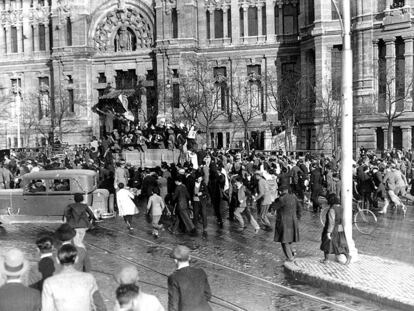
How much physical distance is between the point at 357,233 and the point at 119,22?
43.6 meters

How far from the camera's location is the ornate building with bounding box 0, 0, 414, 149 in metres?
45.0

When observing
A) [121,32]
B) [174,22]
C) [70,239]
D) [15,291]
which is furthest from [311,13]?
[15,291]

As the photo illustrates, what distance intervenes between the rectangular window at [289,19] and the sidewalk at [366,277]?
1621 inches

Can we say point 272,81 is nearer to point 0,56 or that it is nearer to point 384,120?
point 384,120

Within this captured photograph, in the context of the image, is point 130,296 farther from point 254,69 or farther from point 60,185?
point 254,69

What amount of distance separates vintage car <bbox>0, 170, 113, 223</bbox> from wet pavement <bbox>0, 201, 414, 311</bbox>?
22.3 inches

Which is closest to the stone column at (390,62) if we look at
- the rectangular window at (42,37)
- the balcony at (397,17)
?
the balcony at (397,17)

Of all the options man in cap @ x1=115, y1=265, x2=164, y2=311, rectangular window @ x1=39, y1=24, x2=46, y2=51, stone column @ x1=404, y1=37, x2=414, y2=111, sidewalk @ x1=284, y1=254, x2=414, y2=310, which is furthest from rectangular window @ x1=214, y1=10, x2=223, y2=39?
man in cap @ x1=115, y1=265, x2=164, y2=311

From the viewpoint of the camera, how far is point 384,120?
44.4 meters

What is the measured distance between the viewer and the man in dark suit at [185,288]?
261 inches

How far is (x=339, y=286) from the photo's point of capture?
11.6 m

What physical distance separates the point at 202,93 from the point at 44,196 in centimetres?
3412

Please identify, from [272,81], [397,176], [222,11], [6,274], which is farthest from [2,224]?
[222,11]

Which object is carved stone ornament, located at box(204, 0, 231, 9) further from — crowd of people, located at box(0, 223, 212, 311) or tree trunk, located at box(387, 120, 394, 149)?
crowd of people, located at box(0, 223, 212, 311)
